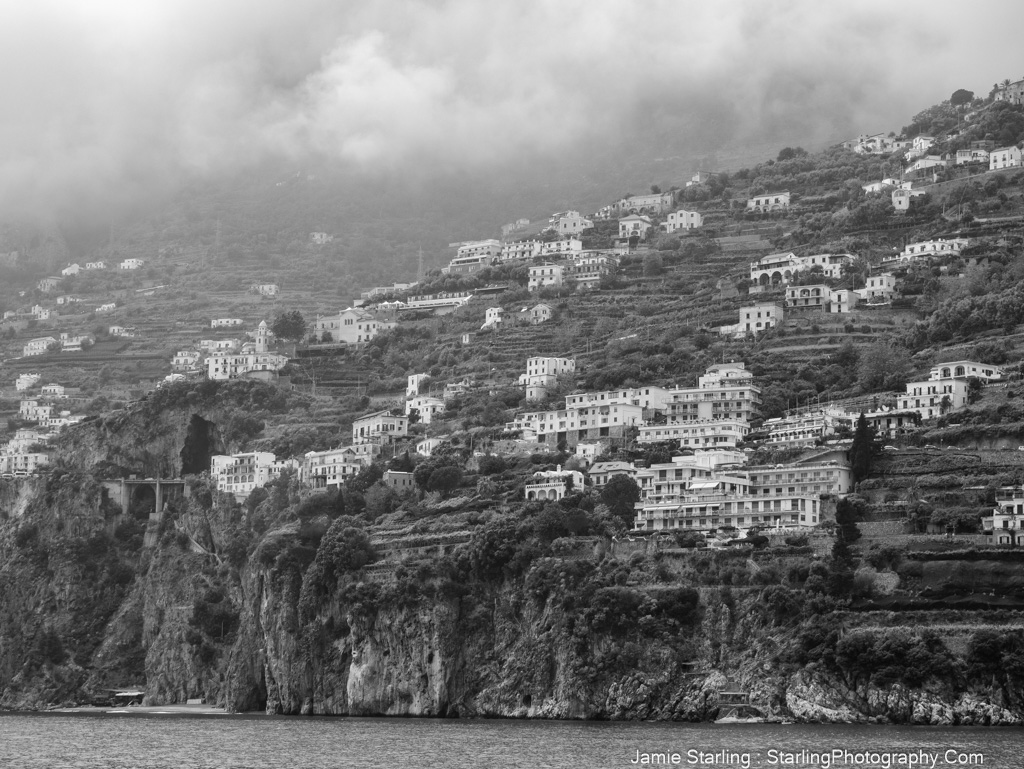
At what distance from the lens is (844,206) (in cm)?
16462

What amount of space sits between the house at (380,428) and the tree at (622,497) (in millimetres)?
27814

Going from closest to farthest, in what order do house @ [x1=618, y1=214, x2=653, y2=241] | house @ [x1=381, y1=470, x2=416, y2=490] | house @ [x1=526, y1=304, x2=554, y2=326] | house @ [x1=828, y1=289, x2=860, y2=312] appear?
house @ [x1=381, y1=470, x2=416, y2=490], house @ [x1=828, y1=289, x2=860, y2=312], house @ [x1=526, y1=304, x2=554, y2=326], house @ [x1=618, y1=214, x2=653, y2=241]

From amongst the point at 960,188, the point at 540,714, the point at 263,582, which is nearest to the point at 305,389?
the point at 263,582

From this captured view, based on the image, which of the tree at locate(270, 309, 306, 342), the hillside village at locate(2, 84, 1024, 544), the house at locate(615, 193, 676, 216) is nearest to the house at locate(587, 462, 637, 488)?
the hillside village at locate(2, 84, 1024, 544)

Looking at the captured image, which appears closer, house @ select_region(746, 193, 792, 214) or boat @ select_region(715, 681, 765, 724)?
boat @ select_region(715, 681, 765, 724)

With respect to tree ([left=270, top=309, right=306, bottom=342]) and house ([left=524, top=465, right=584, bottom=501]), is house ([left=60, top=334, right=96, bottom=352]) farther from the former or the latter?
house ([left=524, top=465, right=584, bottom=501])

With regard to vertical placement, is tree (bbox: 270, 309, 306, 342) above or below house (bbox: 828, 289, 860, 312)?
above

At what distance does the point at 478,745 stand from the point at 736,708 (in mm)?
13201

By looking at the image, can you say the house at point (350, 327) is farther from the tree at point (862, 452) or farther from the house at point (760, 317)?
the tree at point (862, 452)

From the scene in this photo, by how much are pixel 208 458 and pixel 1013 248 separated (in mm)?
56030

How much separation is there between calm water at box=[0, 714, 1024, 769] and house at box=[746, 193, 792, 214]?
82013mm

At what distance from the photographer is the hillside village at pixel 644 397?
102812 mm

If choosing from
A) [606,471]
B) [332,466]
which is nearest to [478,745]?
[606,471]

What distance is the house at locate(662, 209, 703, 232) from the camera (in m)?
172
